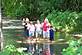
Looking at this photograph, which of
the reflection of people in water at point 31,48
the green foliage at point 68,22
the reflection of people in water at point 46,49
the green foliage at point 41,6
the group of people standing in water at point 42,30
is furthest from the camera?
the green foliage at point 41,6

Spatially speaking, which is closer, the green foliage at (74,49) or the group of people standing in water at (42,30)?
the green foliage at (74,49)

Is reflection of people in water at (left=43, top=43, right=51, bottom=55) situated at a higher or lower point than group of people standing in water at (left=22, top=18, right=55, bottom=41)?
lower

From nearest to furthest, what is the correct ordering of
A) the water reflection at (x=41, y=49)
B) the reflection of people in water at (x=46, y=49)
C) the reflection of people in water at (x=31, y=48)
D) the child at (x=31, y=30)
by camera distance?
the reflection of people in water at (x=46, y=49), the water reflection at (x=41, y=49), the reflection of people in water at (x=31, y=48), the child at (x=31, y=30)

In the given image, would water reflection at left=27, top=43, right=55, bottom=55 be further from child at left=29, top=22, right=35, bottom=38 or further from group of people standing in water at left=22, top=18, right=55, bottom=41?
child at left=29, top=22, right=35, bottom=38

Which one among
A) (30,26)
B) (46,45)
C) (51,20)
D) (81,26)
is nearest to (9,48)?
(46,45)

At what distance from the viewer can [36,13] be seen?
4344cm

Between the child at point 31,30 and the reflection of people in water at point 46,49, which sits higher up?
the child at point 31,30

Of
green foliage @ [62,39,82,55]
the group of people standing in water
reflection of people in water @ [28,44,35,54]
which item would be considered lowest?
reflection of people in water @ [28,44,35,54]

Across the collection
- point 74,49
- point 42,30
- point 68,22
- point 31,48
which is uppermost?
point 74,49

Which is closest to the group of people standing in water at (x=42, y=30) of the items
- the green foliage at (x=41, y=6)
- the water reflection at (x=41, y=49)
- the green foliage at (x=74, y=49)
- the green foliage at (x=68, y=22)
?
the water reflection at (x=41, y=49)

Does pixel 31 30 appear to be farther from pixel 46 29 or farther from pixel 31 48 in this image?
pixel 31 48

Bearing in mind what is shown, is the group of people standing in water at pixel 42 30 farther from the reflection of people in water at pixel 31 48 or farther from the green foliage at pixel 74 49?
the green foliage at pixel 74 49

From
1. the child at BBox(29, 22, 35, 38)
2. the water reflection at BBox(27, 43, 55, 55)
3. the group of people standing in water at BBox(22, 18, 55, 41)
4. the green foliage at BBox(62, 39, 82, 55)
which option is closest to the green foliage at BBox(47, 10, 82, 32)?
the group of people standing in water at BBox(22, 18, 55, 41)

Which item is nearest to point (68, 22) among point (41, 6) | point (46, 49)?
point (46, 49)
